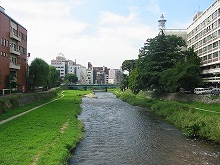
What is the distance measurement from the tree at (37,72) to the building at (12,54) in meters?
2.30

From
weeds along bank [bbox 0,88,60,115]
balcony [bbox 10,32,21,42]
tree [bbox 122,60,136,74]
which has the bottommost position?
weeds along bank [bbox 0,88,60,115]

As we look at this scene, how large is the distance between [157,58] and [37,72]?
3517cm

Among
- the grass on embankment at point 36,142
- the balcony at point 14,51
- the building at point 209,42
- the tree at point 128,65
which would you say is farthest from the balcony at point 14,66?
the tree at point 128,65

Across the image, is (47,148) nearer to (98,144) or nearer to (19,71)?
(98,144)

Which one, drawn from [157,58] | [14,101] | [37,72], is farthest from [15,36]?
[157,58]

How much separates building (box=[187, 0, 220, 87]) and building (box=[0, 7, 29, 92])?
5132 cm

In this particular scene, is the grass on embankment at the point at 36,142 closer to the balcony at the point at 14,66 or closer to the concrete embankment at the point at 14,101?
the concrete embankment at the point at 14,101

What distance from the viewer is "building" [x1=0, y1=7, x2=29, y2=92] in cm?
6281

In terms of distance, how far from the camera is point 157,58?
73000 mm

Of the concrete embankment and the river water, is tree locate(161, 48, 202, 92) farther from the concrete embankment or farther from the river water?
the concrete embankment

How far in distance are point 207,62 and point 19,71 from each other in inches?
2128

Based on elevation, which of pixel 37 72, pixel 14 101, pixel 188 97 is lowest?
pixel 14 101

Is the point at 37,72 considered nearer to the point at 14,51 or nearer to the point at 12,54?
the point at 12,54

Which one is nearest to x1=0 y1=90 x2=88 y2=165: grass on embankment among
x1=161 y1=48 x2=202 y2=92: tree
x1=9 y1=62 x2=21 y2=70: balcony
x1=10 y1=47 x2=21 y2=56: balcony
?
x1=161 y1=48 x2=202 y2=92: tree
